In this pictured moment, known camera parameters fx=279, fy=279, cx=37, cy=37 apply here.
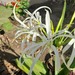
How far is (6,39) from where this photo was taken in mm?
2887

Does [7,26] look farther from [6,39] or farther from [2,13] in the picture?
[6,39]

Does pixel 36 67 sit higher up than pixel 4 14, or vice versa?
pixel 4 14

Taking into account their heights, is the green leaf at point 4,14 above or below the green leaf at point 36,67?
above

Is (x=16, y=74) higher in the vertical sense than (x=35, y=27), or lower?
lower

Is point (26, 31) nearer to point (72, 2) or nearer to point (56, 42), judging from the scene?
point (56, 42)

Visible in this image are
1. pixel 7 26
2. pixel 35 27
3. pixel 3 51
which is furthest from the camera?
pixel 3 51

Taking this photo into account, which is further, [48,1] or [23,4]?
[48,1]

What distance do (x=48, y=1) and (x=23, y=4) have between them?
68cm

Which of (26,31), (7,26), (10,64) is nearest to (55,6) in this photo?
(10,64)

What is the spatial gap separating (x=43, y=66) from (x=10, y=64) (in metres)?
0.81

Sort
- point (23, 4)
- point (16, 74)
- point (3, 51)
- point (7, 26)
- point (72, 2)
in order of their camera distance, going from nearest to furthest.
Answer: point (7, 26) → point (16, 74) → point (3, 51) → point (23, 4) → point (72, 2)

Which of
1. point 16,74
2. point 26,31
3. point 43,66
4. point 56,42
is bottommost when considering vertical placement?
point 16,74

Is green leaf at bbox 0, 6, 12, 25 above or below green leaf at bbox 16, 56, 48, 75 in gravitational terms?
above

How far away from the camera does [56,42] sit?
142cm
